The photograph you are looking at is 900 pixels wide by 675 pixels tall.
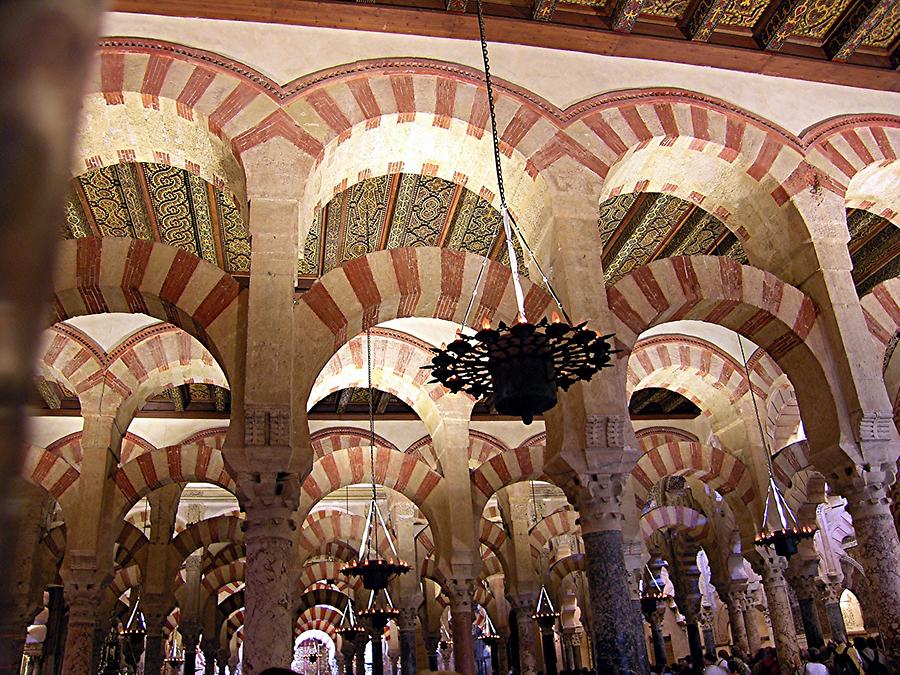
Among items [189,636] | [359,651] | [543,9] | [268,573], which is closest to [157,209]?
[543,9]

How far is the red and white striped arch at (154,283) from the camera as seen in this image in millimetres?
4375

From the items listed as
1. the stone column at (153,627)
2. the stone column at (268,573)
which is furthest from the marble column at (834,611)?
the stone column at (268,573)

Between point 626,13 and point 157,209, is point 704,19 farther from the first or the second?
point 157,209

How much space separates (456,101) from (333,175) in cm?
96

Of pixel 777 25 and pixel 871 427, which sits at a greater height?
pixel 777 25

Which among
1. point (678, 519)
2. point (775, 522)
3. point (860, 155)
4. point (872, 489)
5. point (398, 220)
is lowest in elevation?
point (872, 489)

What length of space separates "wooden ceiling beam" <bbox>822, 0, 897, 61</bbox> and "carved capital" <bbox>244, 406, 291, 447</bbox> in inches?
196

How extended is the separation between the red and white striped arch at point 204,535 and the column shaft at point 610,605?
5249 mm

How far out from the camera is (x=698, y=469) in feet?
26.7

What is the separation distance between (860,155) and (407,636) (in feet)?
25.8

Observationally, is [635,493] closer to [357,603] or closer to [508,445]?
[508,445]

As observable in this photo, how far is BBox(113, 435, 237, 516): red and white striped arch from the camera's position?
6.88 meters

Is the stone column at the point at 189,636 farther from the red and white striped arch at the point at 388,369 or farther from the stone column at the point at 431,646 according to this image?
the red and white striped arch at the point at 388,369

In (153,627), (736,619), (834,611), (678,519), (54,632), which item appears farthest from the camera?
(54,632)
